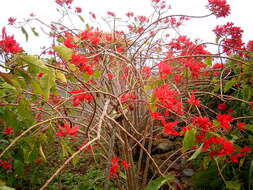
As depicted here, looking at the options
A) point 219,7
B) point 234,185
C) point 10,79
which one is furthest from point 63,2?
point 234,185

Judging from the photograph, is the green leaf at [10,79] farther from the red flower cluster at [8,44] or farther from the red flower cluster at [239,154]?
the red flower cluster at [239,154]

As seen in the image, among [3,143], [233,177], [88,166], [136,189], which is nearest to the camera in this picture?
[233,177]

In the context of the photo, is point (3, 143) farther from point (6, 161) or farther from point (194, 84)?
point (194, 84)

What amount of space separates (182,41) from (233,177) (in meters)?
1.21

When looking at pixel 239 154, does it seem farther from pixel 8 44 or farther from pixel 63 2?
pixel 63 2

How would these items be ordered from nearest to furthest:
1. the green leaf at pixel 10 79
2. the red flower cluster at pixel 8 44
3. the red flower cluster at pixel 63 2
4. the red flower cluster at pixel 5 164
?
the green leaf at pixel 10 79
the red flower cluster at pixel 8 44
the red flower cluster at pixel 5 164
the red flower cluster at pixel 63 2

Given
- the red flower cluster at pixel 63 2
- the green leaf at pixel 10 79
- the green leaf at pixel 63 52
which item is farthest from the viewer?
the red flower cluster at pixel 63 2

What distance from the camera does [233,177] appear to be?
4.28ft

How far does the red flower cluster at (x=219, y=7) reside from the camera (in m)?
1.70

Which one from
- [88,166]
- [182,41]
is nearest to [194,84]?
[182,41]

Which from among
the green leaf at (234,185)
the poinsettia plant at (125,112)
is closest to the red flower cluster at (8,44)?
the poinsettia plant at (125,112)

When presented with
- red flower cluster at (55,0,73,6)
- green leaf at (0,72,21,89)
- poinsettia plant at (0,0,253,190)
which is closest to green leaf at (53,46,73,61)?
poinsettia plant at (0,0,253,190)

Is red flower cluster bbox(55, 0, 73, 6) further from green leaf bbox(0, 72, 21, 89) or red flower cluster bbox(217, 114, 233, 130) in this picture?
red flower cluster bbox(217, 114, 233, 130)

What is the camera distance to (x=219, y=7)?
1.71 meters
